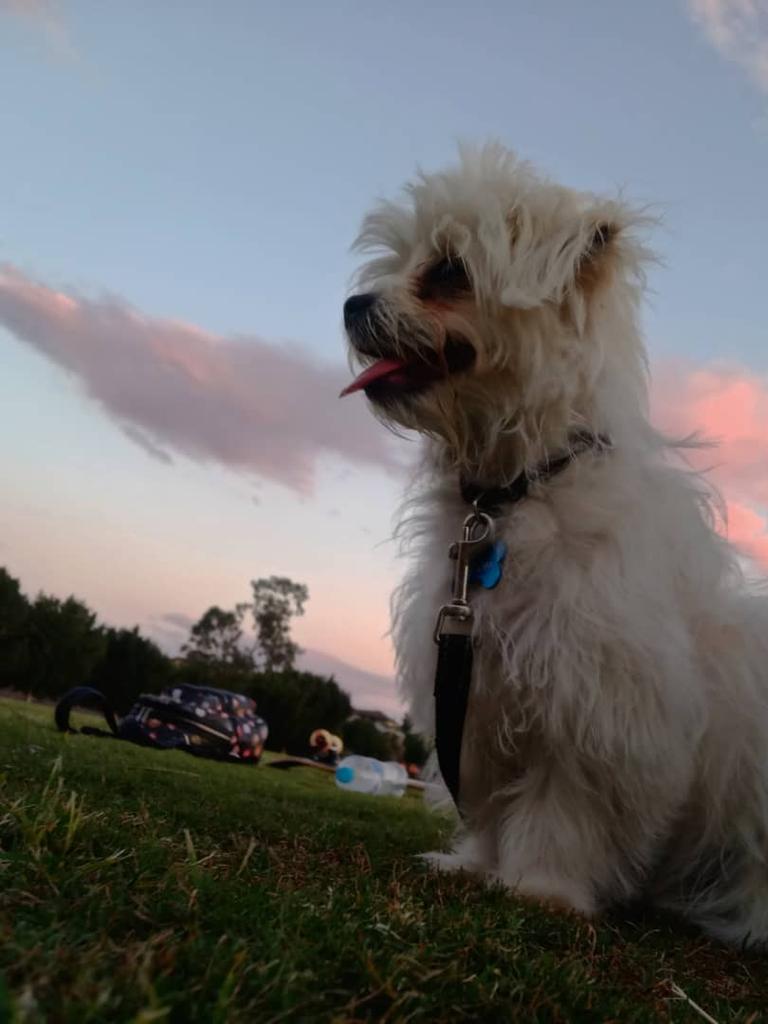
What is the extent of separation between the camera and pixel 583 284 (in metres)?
3.95

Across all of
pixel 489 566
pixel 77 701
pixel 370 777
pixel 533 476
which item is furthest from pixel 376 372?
pixel 370 777

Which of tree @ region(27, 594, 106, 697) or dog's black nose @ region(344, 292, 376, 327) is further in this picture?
tree @ region(27, 594, 106, 697)

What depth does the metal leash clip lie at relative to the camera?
12.3 ft

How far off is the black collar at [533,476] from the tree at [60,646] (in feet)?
111

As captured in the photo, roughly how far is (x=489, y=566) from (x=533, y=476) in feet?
1.34

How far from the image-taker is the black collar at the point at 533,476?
150 inches

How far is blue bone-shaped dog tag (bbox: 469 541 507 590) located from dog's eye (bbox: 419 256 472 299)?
1078mm

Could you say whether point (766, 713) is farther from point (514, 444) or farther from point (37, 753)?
point (37, 753)

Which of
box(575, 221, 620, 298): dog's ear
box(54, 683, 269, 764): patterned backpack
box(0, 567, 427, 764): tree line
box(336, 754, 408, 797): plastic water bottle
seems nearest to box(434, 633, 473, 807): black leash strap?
box(575, 221, 620, 298): dog's ear

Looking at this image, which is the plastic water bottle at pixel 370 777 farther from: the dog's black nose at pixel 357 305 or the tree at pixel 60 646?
the tree at pixel 60 646

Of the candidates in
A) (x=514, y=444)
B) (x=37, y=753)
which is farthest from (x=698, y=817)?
(x=37, y=753)

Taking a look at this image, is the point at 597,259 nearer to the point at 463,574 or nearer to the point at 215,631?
the point at 463,574

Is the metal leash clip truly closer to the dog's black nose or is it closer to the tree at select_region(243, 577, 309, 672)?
the dog's black nose

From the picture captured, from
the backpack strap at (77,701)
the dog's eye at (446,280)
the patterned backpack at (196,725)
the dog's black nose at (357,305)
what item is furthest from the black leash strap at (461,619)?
the patterned backpack at (196,725)
